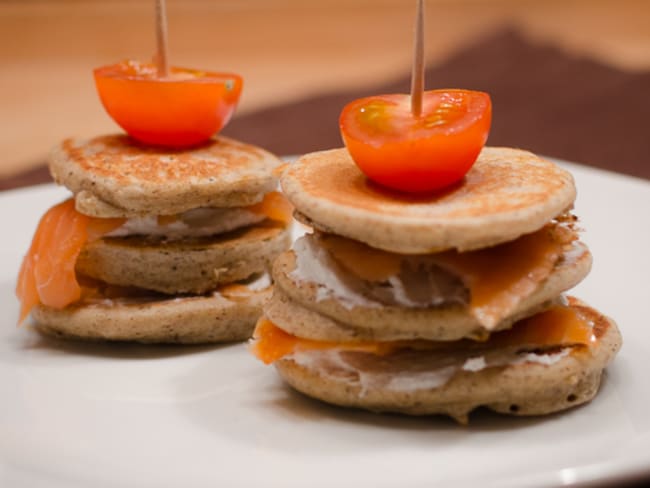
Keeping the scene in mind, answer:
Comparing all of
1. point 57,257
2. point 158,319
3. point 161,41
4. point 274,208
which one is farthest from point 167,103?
point 158,319

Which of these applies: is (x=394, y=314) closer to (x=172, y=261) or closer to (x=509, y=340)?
(x=509, y=340)

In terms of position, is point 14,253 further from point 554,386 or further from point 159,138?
point 554,386

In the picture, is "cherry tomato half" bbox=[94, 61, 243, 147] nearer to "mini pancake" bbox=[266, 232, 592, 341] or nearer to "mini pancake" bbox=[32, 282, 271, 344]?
"mini pancake" bbox=[32, 282, 271, 344]

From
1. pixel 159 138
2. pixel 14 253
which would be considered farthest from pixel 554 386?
pixel 14 253

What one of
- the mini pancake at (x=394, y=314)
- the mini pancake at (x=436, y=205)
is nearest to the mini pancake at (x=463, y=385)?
the mini pancake at (x=394, y=314)

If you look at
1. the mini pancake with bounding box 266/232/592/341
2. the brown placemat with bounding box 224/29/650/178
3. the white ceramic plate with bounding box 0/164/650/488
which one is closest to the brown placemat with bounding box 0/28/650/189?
the brown placemat with bounding box 224/29/650/178

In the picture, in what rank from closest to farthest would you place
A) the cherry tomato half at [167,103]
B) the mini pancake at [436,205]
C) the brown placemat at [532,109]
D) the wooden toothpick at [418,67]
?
the mini pancake at [436,205] → the wooden toothpick at [418,67] → the cherry tomato half at [167,103] → the brown placemat at [532,109]

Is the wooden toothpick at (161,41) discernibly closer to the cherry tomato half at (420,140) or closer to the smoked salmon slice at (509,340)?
the cherry tomato half at (420,140)
